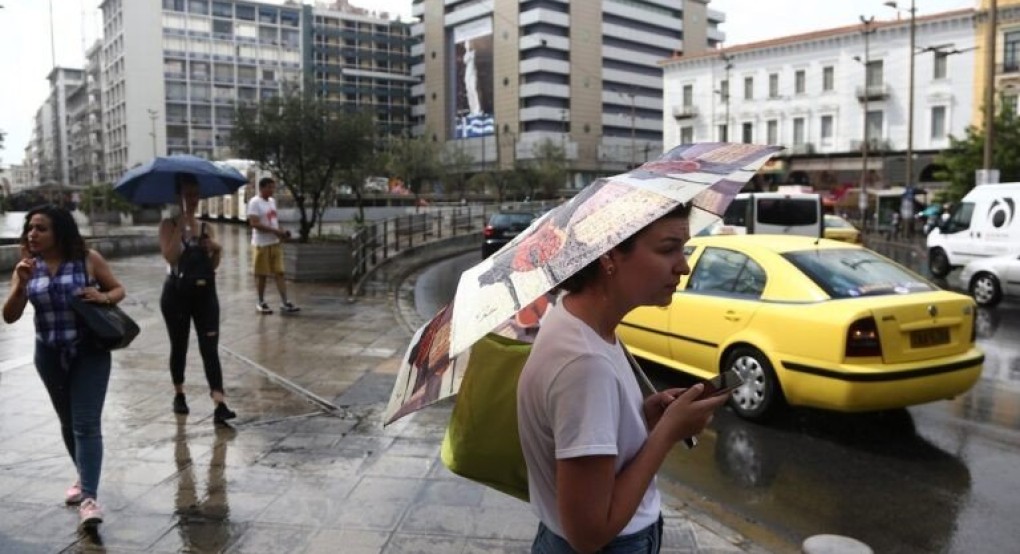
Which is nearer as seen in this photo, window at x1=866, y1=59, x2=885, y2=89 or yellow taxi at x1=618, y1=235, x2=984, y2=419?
yellow taxi at x1=618, y1=235, x2=984, y2=419

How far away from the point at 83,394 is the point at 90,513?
587 millimetres

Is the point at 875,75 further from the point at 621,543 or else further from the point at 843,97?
the point at 621,543

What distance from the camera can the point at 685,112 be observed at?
6844 centimetres

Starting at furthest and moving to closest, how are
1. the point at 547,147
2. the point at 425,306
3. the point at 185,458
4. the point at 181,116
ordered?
the point at 181,116 → the point at 547,147 → the point at 425,306 → the point at 185,458

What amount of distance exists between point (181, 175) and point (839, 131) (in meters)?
59.4

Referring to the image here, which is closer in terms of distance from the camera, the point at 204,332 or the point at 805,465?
the point at 805,465

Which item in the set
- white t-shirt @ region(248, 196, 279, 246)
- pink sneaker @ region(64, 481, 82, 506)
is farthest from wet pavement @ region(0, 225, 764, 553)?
white t-shirt @ region(248, 196, 279, 246)

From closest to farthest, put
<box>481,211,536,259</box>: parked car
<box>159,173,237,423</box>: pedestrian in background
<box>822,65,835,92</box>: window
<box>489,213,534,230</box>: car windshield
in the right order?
A: <box>159,173,237,423</box>: pedestrian in background, <box>481,211,536,259</box>: parked car, <box>489,213,534,230</box>: car windshield, <box>822,65,835,92</box>: window

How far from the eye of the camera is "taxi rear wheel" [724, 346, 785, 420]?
6285mm

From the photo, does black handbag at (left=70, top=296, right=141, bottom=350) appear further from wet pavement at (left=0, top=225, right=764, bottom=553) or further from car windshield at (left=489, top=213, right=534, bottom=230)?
car windshield at (left=489, top=213, right=534, bottom=230)

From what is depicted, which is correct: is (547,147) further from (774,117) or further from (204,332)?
(204,332)

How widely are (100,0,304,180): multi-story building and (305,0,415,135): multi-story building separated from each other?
621 centimetres

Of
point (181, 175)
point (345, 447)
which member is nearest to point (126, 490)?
point (345, 447)

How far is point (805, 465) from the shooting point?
18.3 feet
